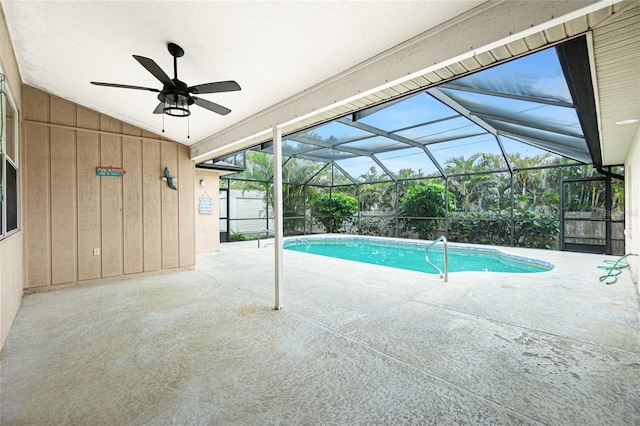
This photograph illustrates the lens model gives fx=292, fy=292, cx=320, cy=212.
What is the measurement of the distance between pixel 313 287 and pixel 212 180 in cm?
530

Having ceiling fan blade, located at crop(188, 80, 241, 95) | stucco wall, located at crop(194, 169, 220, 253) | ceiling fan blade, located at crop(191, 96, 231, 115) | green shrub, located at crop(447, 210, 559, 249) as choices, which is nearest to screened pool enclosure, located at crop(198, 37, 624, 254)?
green shrub, located at crop(447, 210, 559, 249)

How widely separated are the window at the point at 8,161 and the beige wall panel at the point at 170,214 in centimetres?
213

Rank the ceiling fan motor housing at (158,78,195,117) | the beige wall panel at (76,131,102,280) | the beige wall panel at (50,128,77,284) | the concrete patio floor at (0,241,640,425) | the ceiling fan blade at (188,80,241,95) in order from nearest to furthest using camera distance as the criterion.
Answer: the concrete patio floor at (0,241,640,425)
the ceiling fan blade at (188,80,241,95)
the ceiling fan motor housing at (158,78,195,117)
the beige wall panel at (50,128,77,284)
the beige wall panel at (76,131,102,280)

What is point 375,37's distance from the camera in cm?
229

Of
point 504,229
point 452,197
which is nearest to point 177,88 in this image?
point 452,197

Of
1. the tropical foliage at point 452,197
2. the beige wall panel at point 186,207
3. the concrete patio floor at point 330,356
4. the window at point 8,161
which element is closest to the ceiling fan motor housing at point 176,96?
the window at point 8,161

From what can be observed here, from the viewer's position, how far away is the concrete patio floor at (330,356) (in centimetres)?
176

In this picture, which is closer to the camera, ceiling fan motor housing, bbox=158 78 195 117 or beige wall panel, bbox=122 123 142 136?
ceiling fan motor housing, bbox=158 78 195 117

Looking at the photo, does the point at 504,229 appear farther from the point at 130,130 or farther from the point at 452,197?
the point at 130,130

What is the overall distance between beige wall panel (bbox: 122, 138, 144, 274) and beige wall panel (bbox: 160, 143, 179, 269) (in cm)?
39

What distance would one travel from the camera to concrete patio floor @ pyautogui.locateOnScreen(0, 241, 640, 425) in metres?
1.76

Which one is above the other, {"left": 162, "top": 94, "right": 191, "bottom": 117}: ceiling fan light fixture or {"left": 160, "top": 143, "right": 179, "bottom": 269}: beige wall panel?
{"left": 162, "top": 94, "right": 191, "bottom": 117}: ceiling fan light fixture

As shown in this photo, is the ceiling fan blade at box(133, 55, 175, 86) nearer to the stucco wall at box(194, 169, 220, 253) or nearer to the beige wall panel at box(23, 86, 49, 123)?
the beige wall panel at box(23, 86, 49, 123)

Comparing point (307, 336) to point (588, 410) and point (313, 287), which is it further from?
point (588, 410)
